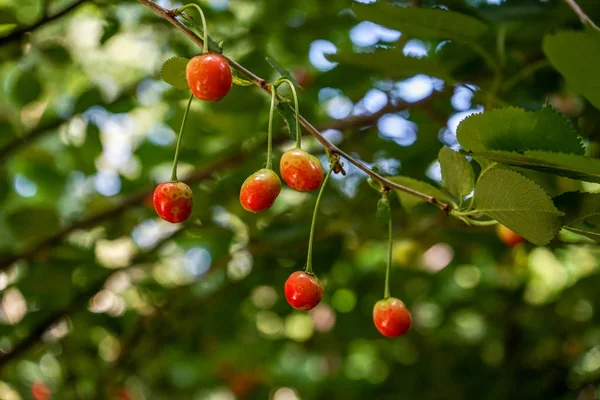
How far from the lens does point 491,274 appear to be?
1.97 metres

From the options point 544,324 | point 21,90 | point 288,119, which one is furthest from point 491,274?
point 288,119

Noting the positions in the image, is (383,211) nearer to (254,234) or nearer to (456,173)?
(456,173)

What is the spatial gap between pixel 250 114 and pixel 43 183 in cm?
58

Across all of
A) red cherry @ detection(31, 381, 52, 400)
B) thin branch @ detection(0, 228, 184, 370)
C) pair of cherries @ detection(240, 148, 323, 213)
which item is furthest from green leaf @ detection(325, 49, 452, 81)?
red cherry @ detection(31, 381, 52, 400)

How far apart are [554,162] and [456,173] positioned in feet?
0.41

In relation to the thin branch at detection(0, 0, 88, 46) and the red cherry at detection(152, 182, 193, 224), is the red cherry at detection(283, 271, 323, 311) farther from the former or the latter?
the thin branch at detection(0, 0, 88, 46)

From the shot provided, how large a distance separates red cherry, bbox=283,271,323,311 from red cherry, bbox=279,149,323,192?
0.34 ft

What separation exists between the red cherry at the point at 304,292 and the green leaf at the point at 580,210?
230 millimetres

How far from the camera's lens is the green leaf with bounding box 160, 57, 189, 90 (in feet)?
1.73

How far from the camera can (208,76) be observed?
0.47 meters

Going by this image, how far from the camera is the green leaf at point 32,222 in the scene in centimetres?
121

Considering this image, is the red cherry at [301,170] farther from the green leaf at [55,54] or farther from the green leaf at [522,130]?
the green leaf at [55,54]

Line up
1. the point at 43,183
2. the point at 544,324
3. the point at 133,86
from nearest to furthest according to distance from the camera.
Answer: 1. the point at 133,86
2. the point at 43,183
3. the point at 544,324

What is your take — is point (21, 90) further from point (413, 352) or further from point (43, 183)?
point (413, 352)
